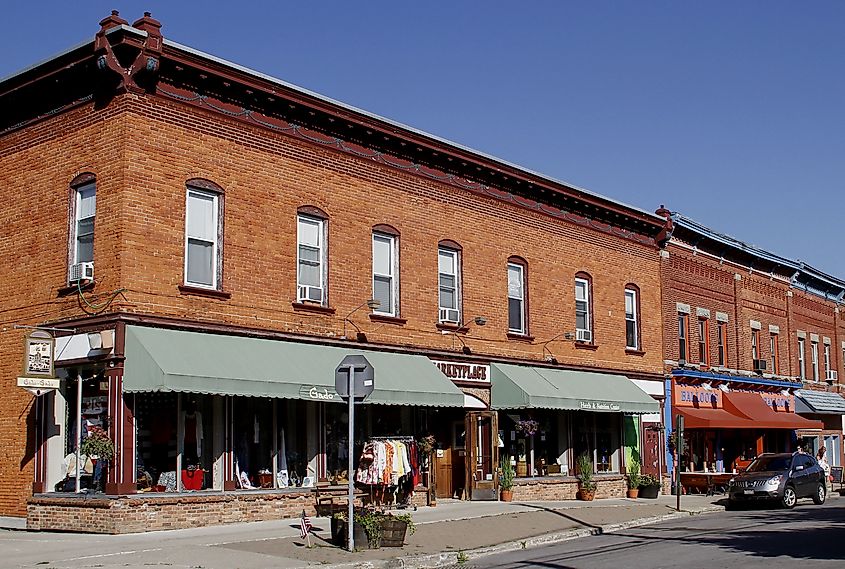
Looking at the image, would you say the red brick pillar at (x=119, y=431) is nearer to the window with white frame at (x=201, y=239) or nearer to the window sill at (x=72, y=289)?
the window sill at (x=72, y=289)

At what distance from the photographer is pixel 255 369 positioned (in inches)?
834

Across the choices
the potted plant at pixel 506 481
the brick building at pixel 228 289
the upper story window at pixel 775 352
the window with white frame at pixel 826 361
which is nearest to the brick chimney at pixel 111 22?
the brick building at pixel 228 289

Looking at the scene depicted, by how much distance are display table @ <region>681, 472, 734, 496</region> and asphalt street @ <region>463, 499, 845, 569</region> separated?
33.6 ft

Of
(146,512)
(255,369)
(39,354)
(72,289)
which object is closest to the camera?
(146,512)

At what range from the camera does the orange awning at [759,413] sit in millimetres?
40031

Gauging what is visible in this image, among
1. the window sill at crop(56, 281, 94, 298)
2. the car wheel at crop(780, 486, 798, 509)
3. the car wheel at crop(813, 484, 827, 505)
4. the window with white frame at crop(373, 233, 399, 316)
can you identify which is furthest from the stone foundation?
the window sill at crop(56, 281, 94, 298)

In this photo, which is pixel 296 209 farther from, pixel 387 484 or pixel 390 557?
pixel 390 557

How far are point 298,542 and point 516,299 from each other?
1376cm

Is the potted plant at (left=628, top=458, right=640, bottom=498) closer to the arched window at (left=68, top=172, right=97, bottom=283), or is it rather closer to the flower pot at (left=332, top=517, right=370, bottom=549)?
the flower pot at (left=332, top=517, right=370, bottom=549)

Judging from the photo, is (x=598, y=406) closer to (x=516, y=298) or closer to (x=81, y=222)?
(x=516, y=298)

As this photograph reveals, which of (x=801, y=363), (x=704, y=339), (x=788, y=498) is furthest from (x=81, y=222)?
(x=801, y=363)

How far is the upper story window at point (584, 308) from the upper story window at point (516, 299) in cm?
272

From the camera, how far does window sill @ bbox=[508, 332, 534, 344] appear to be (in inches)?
1167

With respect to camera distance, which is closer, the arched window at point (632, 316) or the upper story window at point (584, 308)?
the upper story window at point (584, 308)
